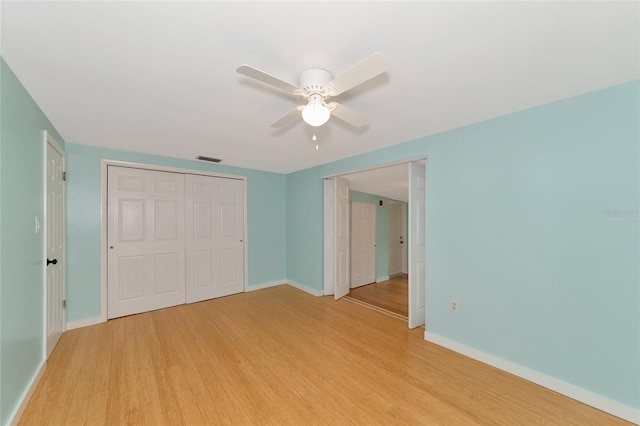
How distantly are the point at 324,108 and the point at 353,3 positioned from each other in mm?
550

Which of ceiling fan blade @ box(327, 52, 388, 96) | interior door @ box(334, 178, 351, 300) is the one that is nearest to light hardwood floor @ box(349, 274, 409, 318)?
interior door @ box(334, 178, 351, 300)

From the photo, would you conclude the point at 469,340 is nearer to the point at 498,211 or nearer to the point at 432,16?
the point at 498,211

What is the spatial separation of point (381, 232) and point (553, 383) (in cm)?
394

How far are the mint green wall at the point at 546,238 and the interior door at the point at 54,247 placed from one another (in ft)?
12.6

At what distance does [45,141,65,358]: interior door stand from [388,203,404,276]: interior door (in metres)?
5.68

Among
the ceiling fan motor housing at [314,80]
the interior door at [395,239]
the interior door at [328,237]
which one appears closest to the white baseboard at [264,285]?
the interior door at [328,237]

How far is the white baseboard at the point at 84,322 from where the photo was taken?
9.94 feet

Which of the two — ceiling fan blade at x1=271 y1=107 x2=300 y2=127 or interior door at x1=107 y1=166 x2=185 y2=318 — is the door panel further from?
ceiling fan blade at x1=271 y1=107 x2=300 y2=127

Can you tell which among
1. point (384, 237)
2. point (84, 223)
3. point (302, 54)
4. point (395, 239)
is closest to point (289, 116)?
point (302, 54)

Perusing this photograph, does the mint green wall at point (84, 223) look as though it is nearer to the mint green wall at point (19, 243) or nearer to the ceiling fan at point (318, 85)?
the mint green wall at point (19, 243)

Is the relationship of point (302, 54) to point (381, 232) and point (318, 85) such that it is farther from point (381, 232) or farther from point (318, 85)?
point (381, 232)

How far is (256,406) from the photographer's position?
1807 mm

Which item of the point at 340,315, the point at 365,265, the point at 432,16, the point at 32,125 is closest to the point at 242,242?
the point at 340,315

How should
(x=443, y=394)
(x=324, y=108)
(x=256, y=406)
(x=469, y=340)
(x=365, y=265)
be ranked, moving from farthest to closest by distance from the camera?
(x=365, y=265)
(x=469, y=340)
(x=443, y=394)
(x=256, y=406)
(x=324, y=108)
